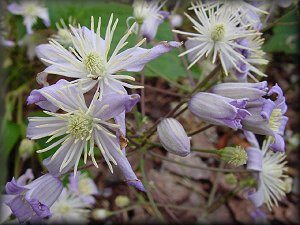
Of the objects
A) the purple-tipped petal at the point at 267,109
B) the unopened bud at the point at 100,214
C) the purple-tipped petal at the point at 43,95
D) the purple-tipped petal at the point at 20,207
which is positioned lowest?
the unopened bud at the point at 100,214

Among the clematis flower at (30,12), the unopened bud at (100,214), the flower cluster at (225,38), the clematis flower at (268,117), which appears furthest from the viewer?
the clematis flower at (30,12)

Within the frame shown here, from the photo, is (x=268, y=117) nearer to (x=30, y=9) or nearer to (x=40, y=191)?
(x=40, y=191)

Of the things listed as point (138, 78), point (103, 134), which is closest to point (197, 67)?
point (138, 78)

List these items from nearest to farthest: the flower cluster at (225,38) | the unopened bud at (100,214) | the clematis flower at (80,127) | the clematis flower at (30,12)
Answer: the clematis flower at (80,127) < the flower cluster at (225,38) < the unopened bud at (100,214) < the clematis flower at (30,12)

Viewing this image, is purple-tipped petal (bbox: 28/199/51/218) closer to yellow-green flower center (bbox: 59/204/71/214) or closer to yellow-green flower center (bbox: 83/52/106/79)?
yellow-green flower center (bbox: 83/52/106/79)

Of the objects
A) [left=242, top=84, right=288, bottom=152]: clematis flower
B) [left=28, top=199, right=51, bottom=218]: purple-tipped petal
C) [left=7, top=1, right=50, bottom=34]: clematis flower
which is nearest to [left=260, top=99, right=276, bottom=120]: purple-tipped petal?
[left=242, top=84, right=288, bottom=152]: clematis flower

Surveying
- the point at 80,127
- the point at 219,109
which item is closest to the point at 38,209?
the point at 80,127

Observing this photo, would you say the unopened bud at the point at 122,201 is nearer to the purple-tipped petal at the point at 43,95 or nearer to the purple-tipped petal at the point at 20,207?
the purple-tipped petal at the point at 20,207

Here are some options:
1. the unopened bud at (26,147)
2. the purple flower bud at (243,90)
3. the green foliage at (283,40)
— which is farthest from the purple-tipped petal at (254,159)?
the green foliage at (283,40)
